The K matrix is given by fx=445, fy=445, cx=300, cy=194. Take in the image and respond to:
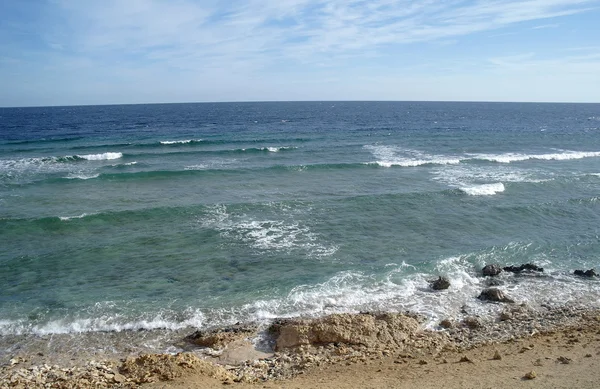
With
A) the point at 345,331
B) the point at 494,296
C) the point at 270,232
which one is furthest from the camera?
the point at 270,232

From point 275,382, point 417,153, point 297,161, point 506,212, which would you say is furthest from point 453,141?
point 275,382

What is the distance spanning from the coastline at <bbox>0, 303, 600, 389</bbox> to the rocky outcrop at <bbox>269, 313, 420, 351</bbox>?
3 cm

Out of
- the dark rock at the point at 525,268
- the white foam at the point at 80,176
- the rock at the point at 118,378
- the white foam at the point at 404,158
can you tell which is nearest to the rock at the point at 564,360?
the dark rock at the point at 525,268

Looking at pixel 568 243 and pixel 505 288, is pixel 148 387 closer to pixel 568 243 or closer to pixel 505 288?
pixel 505 288

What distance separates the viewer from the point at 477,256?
17.6m

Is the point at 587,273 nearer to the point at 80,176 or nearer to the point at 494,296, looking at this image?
the point at 494,296

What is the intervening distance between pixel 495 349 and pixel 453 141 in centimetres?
4097

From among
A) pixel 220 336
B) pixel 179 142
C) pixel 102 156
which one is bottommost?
pixel 220 336

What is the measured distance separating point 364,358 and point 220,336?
3.84m

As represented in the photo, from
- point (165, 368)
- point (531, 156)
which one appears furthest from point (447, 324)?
point (531, 156)

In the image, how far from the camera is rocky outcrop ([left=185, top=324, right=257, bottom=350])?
1171cm

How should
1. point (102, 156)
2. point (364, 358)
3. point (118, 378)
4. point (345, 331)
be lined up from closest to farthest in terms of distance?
1. point (118, 378)
2. point (364, 358)
3. point (345, 331)
4. point (102, 156)

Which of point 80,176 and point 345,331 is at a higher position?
point 80,176

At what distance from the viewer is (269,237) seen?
19703mm
